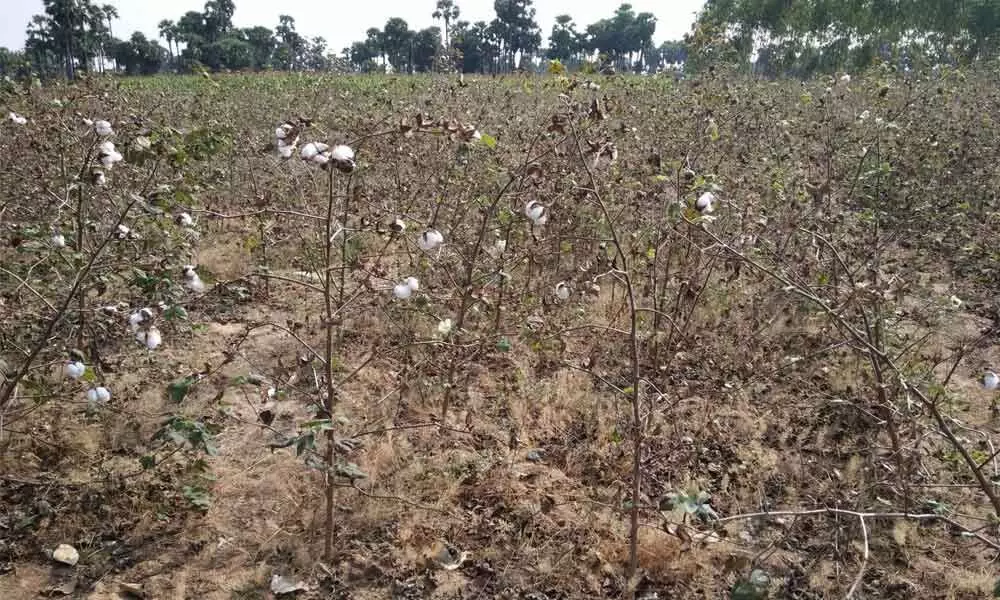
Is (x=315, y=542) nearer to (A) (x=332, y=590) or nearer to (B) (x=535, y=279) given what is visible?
(A) (x=332, y=590)

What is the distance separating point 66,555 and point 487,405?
200 cm

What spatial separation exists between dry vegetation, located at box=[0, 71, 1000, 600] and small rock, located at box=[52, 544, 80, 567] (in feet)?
0.10

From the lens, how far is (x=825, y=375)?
12.3 ft

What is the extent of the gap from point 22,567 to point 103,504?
1.13ft

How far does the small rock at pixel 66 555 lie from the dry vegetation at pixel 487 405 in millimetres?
30

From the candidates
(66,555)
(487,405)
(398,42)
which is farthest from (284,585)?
(398,42)

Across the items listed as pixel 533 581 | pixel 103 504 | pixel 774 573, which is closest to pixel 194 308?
pixel 103 504

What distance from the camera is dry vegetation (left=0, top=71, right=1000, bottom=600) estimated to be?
7.39 ft

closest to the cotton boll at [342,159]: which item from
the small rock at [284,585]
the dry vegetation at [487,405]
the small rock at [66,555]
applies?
the dry vegetation at [487,405]

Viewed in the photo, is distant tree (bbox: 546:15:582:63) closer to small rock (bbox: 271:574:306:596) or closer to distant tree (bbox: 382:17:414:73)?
distant tree (bbox: 382:17:414:73)

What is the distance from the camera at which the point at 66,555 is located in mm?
2273

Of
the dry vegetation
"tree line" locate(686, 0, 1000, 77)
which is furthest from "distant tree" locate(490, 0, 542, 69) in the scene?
the dry vegetation

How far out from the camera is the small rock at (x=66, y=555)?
2.26 metres

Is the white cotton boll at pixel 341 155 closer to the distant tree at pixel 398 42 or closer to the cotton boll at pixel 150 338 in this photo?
the cotton boll at pixel 150 338
